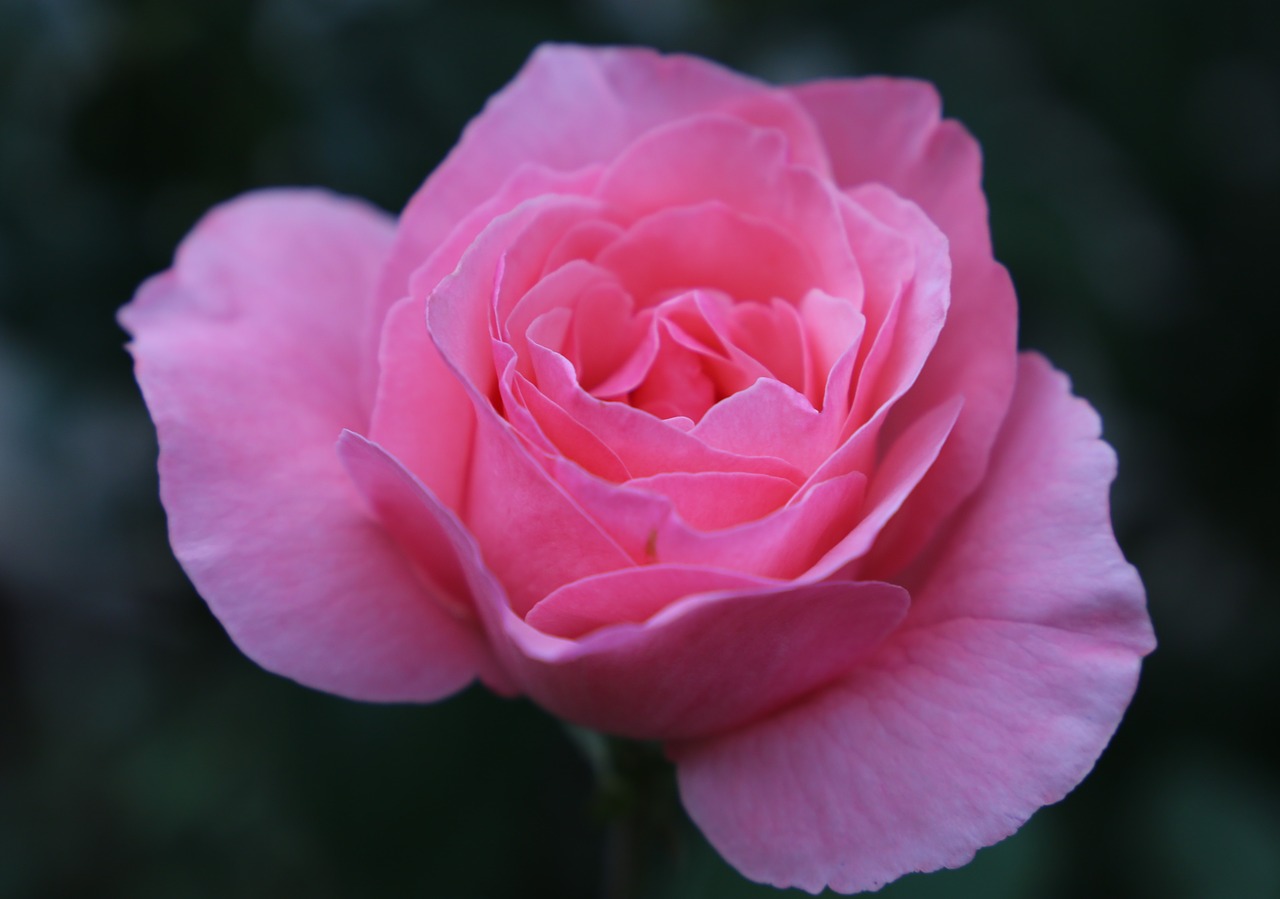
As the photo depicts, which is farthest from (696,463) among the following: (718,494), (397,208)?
(397,208)

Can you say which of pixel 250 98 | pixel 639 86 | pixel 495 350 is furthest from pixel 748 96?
pixel 250 98

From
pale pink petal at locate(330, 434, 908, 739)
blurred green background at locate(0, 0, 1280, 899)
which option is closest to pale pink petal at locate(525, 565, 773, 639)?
pale pink petal at locate(330, 434, 908, 739)

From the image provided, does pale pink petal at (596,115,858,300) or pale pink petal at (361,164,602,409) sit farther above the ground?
pale pink petal at (596,115,858,300)

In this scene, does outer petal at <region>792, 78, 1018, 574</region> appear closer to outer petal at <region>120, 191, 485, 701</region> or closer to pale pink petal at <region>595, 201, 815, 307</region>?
pale pink petal at <region>595, 201, 815, 307</region>

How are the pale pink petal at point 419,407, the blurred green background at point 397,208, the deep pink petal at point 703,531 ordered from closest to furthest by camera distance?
the deep pink petal at point 703,531 < the pale pink petal at point 419,407 < the blurred green background at point 397,208

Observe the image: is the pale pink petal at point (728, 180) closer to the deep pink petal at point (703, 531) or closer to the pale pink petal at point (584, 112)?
the pale pink petal at point (584, 112)

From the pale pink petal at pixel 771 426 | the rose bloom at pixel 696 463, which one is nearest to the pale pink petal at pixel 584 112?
the rose bloom at pixel 696 463

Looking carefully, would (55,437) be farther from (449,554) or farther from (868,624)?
(868,624)
